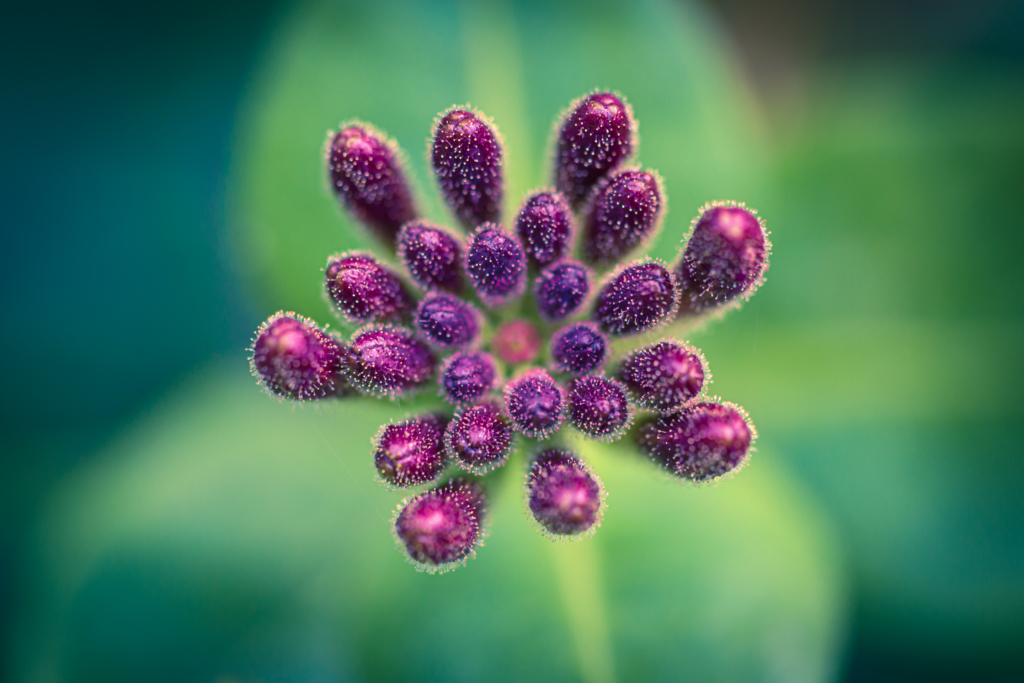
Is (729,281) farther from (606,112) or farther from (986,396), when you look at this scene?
(986,396)

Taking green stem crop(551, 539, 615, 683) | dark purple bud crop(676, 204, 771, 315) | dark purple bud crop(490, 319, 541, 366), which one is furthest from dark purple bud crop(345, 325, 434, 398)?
green stem crop(551, 539, 615, 683)

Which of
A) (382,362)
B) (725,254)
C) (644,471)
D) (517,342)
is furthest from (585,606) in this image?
(725,254)

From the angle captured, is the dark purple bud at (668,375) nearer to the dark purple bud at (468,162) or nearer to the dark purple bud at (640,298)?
the dark purple bud at (640,298)

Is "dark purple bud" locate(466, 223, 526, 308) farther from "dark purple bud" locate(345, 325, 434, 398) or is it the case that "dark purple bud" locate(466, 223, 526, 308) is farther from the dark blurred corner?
the dark blurred corner

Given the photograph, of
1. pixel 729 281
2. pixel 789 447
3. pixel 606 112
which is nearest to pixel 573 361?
pixel 729 281

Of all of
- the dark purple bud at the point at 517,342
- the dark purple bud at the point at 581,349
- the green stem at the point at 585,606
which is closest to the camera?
the dark purple bud at the point at 581,349

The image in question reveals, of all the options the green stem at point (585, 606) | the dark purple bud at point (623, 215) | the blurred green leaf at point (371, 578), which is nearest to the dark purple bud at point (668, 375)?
the dark purple bud at point (623, 215)

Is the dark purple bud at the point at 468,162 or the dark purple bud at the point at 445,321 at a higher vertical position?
the dark purple bud at the point at 468,162
